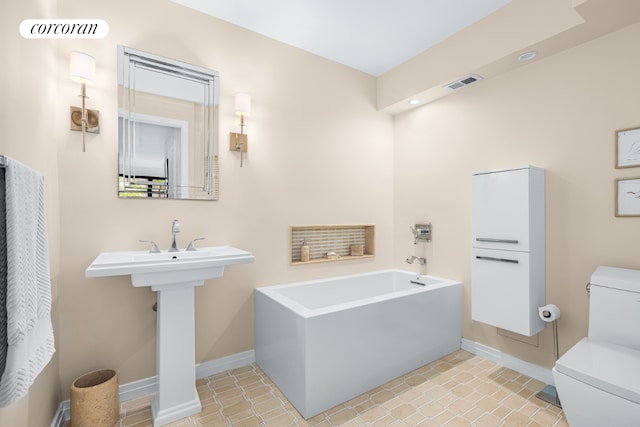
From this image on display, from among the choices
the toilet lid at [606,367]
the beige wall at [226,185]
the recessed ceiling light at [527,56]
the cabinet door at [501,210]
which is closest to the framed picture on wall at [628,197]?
the cabinet door at [501,210]

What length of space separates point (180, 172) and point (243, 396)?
165 cm

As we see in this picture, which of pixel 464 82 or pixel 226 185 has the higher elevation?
pixel 464 82

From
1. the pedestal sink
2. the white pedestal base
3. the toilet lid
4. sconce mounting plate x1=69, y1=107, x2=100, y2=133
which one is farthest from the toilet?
sconce mounting plate x1=69, y1=107, x2=100, y2=133

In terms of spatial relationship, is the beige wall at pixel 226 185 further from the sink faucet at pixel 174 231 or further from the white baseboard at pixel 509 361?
the white baseboard at pixel 509 361

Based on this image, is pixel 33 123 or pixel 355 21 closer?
pixel 33 123

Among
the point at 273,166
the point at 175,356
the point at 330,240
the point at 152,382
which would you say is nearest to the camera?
the point at 175,356

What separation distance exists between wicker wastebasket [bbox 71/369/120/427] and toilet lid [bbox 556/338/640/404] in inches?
96.8

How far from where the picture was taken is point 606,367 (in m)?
1.47

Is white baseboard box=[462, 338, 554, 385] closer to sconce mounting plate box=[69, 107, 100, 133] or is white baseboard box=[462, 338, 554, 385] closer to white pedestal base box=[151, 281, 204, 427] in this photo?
white pedestal base box=[151, 281, 204, 427]

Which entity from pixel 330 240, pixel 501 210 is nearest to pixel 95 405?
pixel 330 240

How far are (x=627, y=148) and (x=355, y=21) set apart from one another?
2083 mm

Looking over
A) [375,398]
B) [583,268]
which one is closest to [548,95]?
[583,268]

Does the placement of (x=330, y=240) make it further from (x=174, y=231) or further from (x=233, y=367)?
(x=174, y=231)

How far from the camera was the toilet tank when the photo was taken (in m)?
1.67
